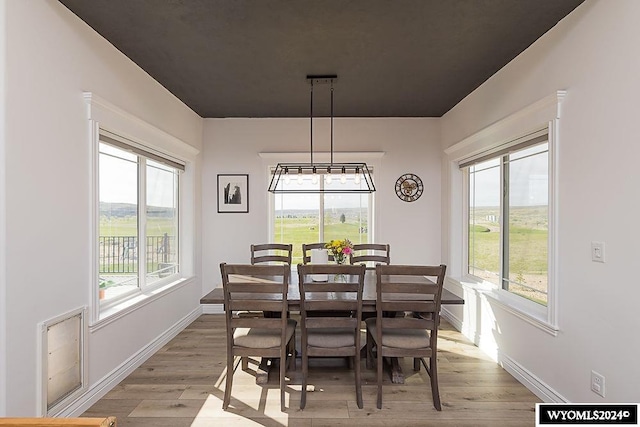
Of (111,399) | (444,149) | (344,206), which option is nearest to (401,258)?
(344,206)

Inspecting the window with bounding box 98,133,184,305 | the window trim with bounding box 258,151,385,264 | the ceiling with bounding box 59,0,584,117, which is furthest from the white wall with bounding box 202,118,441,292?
the ceiling with bounding box 59,0,584,117

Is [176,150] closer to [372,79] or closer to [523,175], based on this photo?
[372,79]

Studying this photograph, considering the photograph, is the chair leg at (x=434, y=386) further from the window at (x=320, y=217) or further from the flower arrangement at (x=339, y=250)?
the window at (x=320, y=217)

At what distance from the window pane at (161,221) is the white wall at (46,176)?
3.32ft

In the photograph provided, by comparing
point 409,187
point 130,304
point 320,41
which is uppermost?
point 320,41

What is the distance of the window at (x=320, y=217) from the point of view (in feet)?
18.1

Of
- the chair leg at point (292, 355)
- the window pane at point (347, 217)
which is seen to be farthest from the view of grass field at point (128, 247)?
the window pane at point (347, 217)

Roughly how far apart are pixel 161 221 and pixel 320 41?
2.67m

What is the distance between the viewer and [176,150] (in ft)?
14.6

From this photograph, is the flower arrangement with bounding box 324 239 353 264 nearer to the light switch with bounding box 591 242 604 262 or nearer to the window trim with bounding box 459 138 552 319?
the window trim with bounding box 459 138 552 319

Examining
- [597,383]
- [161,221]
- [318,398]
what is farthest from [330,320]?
[161,221]

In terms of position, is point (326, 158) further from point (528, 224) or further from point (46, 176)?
point (46, 176)

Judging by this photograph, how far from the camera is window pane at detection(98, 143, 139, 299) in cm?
314

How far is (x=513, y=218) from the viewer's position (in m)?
3.62
